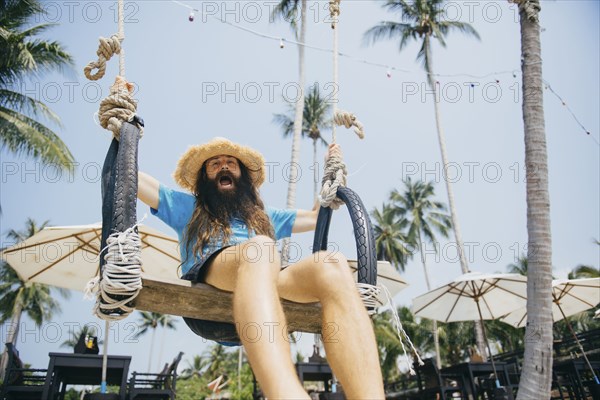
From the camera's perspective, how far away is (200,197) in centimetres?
238

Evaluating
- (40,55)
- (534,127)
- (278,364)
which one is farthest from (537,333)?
(40,55)

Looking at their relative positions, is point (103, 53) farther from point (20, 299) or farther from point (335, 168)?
point (20, 299)

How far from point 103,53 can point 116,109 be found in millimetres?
408

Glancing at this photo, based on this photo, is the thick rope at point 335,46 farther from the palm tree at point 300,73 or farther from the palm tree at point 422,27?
the palm tree at point 422,27

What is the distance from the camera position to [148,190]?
7.47 ft

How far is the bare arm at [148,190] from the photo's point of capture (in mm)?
2266

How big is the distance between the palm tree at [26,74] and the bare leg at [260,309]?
1145 cm

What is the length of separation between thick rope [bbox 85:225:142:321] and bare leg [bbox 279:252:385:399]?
Answer: 581 millimetres

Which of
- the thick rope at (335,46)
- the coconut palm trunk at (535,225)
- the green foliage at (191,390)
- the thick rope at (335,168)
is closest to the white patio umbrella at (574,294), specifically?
the coconut palm trunk at (535,225)

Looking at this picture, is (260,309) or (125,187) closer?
(260,309)

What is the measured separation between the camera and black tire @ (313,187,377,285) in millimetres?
1941

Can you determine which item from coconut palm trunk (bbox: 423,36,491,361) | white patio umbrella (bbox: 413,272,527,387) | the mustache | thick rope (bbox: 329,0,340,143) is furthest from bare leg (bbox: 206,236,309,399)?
coconut palm trunk (bbox: 423,36,491,361)

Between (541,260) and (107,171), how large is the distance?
4.71m

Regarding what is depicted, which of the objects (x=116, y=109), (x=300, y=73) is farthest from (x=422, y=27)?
(x=116, y=109)
